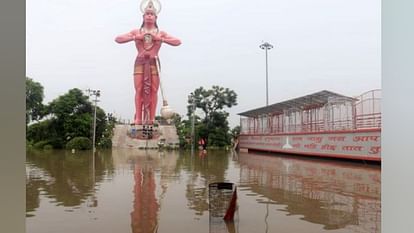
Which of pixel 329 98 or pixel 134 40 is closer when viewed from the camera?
pixel 329 98

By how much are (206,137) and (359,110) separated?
15.7 metres

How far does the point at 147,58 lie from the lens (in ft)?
81.1

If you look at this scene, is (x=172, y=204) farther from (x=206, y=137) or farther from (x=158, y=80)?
(x=206, y=137)

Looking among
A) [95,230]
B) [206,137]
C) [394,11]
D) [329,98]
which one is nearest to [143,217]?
[95,230]

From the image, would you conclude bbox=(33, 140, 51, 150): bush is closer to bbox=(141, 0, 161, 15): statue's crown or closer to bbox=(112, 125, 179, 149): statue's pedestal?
bbox=(112, 125, 179, 149): statue's pedestal

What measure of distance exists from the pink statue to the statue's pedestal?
0.95 m

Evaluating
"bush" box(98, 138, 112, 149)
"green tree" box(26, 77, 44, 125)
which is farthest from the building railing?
"green tree" box(26, 77, 44, 125)

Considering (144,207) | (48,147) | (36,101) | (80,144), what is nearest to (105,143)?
(80,144)

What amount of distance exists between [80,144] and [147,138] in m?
4.20

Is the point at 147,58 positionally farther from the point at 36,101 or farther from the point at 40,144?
the point at 40,144

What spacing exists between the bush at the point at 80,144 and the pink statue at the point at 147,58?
11.7ft

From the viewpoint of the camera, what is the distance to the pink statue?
79.7 feet

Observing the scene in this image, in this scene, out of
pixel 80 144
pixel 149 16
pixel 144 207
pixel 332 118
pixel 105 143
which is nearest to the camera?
pixel 144 207

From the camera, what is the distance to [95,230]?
3943 mm
